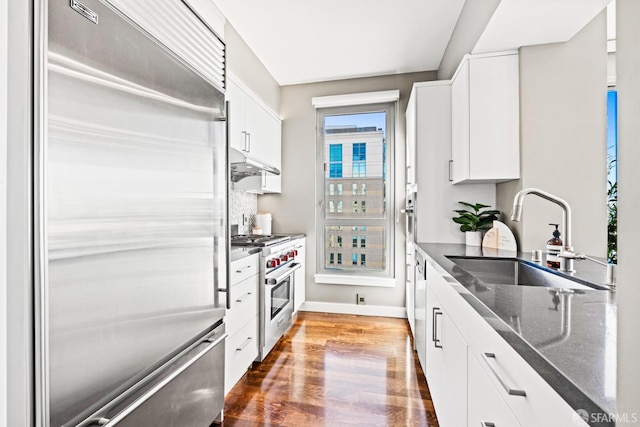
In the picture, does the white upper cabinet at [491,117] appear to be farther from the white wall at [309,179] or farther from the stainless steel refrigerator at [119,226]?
the stainless steel refrigerator at [119,226]

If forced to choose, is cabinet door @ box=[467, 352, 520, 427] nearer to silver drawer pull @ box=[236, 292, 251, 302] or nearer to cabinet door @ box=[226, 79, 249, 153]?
silver drawer pull @ box=[236, 292, 251, 302]

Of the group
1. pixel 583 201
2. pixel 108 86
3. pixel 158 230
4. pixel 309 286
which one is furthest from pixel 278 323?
pixel 583 201

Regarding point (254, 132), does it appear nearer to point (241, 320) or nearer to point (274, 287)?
point (274, 287)

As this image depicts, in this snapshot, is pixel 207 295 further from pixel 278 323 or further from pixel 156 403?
pixel 278 323

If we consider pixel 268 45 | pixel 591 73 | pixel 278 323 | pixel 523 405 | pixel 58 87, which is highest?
pixel 268 45

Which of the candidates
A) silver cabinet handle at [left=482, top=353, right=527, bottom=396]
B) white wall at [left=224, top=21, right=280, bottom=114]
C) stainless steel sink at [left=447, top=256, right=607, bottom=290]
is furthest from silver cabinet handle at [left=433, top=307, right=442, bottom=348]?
white wall at [left=224, top=21, right=280, bottom=114]

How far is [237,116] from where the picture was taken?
254cm

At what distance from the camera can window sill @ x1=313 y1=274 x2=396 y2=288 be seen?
138 inches

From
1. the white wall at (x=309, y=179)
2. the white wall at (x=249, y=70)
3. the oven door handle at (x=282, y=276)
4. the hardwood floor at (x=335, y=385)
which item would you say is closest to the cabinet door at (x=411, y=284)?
the hardwood floor at (x=335, y=385)

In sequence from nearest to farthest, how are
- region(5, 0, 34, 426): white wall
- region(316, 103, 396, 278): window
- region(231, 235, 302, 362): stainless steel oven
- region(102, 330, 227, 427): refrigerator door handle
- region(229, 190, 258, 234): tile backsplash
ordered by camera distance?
region(5, 0, 34, 426): white wall < region(102, 330, 227, 427): refrigerator door handle < region(231, 235, 302, 362): stainless steel oven < region(229, 190, 258, 234): tile backsplash < region(316, 103, 396, 278): window

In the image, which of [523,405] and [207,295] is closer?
[523,405]

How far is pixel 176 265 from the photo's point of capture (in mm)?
1204

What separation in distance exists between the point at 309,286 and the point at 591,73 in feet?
10.1

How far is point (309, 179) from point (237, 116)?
1351 mm
